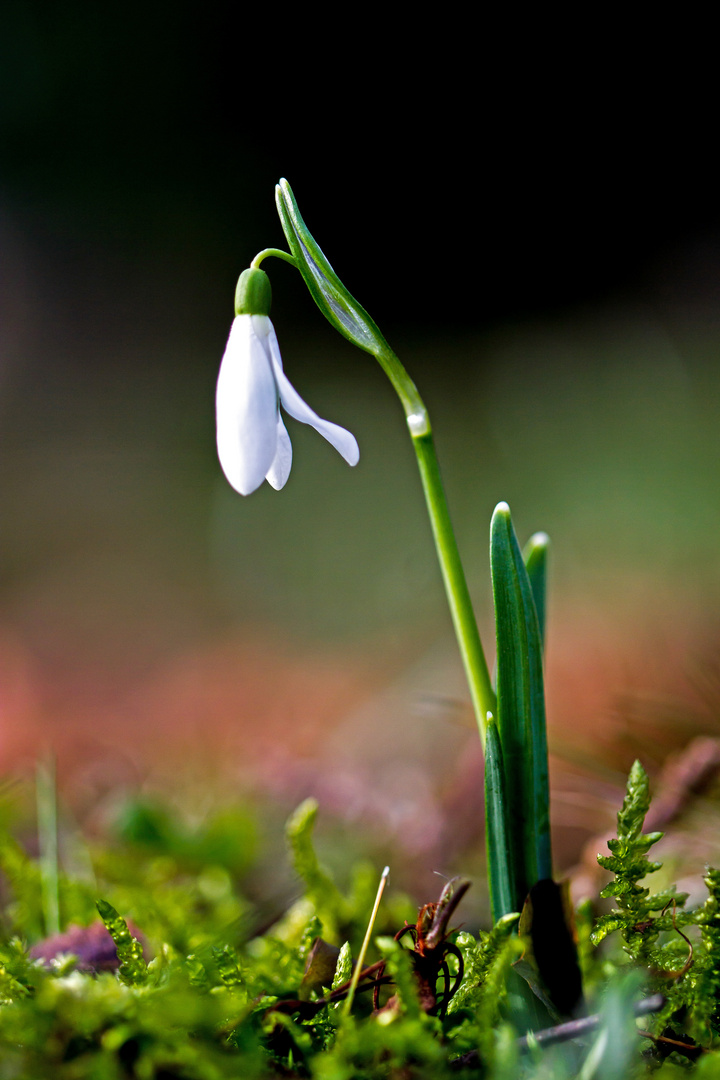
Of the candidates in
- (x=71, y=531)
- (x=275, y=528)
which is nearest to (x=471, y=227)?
(x=275, y=528)

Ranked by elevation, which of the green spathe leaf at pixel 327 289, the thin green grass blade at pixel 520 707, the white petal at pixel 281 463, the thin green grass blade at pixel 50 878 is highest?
the green spathe leaf at pixel 327 289

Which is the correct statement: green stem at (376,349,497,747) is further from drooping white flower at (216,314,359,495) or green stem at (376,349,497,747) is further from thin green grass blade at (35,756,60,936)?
thin green grass blade at (35,756,60,936)

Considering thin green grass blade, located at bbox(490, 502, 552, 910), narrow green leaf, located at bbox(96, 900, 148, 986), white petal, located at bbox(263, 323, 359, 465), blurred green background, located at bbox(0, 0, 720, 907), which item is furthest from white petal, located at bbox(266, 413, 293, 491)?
blurred green background, located at bbox(0, 0, 720, 907)

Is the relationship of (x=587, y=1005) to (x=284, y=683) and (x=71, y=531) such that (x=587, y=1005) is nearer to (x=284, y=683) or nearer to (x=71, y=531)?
(x=284, y=683)

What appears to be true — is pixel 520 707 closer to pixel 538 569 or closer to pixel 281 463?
pixel 538 569

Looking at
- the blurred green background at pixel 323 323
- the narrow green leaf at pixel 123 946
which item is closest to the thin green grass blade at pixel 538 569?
the narrow green leaf at pixel 123 946

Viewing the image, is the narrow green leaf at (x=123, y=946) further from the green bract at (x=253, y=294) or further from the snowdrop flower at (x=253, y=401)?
the green bract at (x=253, y=294)
